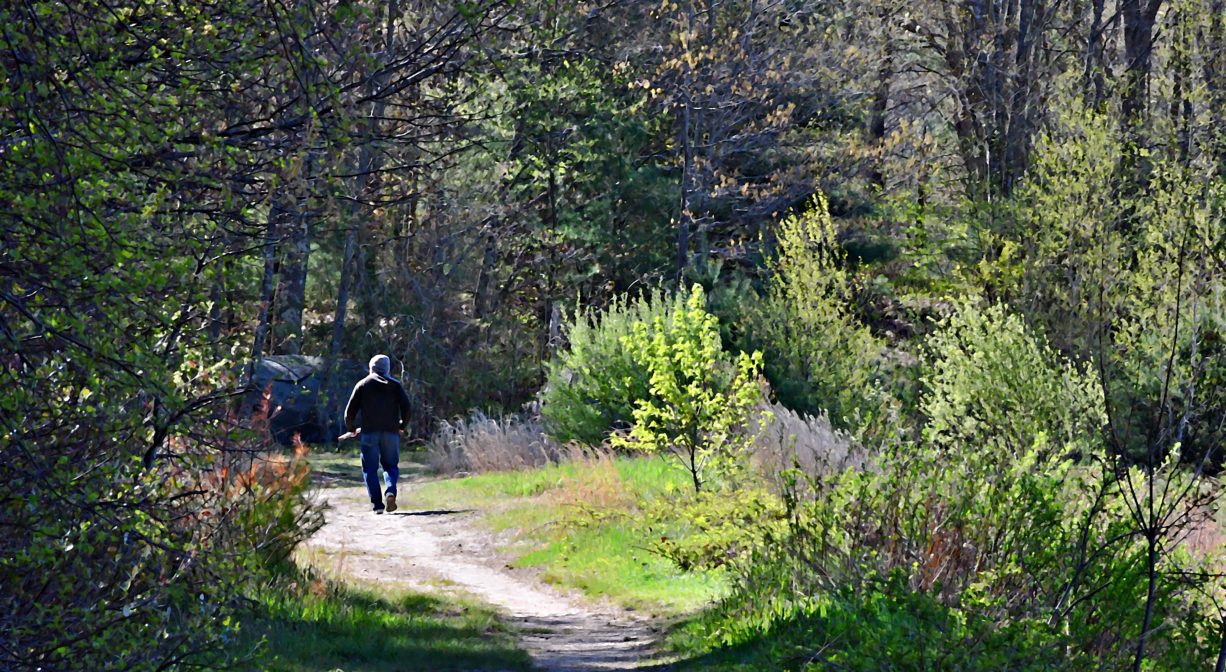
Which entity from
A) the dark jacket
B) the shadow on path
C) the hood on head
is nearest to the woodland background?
the dark jacket

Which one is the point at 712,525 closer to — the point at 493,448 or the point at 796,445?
the point at 796,445

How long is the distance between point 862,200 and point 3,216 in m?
28.1

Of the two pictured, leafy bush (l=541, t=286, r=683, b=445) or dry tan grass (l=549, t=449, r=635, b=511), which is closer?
dry tan grass (l=549, t=449, r=635, b=511)

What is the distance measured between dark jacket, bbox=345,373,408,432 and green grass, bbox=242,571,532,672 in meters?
5.30

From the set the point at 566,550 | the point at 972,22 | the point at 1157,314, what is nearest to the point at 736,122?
the point at 972,22

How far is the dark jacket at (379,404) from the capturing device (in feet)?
52.5

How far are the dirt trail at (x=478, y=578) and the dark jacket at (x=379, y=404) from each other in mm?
1195

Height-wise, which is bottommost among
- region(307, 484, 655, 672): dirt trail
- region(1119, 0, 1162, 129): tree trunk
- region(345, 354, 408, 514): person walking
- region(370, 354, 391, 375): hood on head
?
region(307, 484, 655, 672): dirt trail

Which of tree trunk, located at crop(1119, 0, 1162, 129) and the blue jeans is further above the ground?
tree trunk, located at crop(1119, 0, 1162, 129)

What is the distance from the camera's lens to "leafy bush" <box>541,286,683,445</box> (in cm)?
2067

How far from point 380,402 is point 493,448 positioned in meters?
6.37

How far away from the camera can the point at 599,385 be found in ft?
68.7

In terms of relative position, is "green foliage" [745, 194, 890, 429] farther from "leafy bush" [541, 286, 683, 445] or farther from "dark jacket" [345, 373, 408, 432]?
"dark jacket" [345, 373, 408, 432]

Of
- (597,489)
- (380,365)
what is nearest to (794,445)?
(597,489)
